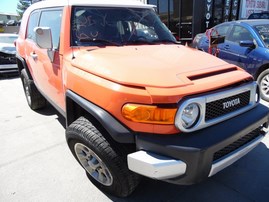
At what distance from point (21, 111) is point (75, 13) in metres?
2.83

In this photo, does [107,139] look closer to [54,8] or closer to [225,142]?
[225,142]

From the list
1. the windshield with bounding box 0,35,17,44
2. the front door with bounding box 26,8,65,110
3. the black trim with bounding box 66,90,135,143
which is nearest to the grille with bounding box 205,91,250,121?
the black trim with bounding box 66,90,135,143

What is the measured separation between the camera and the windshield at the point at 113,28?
2875mm

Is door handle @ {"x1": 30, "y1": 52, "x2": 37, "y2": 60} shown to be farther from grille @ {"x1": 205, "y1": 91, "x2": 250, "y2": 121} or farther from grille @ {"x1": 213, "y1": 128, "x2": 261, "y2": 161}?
grille @ {"x1": 213, "y1": 128, "x2": 261, "y2": 161}

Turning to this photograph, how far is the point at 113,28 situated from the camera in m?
3.04

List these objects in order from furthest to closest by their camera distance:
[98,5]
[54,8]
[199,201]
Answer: [54,8] < [98,5] < [199,201]

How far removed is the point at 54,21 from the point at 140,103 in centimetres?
202

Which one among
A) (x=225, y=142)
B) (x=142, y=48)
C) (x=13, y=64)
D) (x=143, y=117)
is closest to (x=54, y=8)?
(x=142, y=48)

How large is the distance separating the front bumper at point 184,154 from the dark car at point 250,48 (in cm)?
349

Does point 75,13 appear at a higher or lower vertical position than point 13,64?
higher

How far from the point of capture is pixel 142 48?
9.37ft

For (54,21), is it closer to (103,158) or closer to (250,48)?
(103,158)

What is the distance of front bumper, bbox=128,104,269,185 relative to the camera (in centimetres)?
185

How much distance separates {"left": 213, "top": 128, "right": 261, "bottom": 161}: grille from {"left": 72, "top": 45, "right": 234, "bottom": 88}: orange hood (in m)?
0.64
